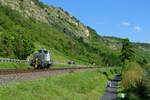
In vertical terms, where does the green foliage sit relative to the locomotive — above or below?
above

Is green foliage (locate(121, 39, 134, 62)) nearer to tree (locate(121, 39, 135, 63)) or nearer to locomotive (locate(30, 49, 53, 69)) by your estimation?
tree (locate(121, 39, 135, 63))

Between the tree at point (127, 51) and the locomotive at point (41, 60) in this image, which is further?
the tree at point (127, 51)

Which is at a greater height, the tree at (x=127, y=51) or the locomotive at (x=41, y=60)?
the tree at (x=127, y=51)

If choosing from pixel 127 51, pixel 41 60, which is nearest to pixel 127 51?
pixel 127 51

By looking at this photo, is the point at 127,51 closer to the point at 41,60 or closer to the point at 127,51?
the point at 127,51

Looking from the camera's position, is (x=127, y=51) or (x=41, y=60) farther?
(x=127, y=51)

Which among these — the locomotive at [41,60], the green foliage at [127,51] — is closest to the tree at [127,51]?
the green foliage at [127,51]

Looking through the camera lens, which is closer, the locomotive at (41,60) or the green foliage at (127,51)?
the locomotive at (41,60)

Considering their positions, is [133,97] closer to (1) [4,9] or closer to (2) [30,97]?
(2) [30,97]

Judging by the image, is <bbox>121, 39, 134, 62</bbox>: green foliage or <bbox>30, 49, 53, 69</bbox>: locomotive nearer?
<bbox>30, 49, 53, 69</bbox>: locomotive

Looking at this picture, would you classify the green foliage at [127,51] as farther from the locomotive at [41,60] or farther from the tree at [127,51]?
the locomotive at [41,60]

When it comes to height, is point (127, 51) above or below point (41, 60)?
above

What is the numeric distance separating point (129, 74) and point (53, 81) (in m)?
31.9

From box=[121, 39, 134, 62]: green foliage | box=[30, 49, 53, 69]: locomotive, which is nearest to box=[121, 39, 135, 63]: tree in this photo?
box=[121, 39, 134, 62]: green foliage
